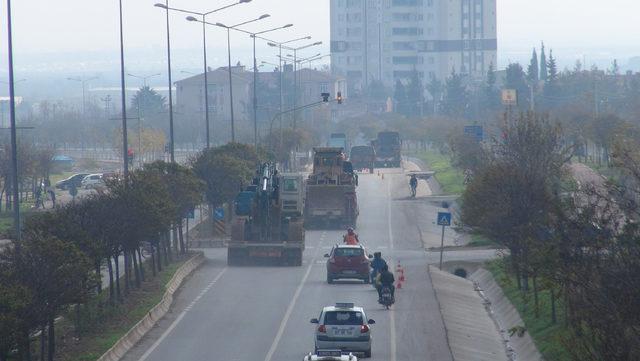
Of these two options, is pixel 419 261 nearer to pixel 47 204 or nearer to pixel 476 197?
pixel 476 197

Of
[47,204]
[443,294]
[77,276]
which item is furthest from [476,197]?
[47,204]

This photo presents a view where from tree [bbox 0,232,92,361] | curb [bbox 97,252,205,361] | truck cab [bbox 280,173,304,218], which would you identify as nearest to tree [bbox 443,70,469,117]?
truck cab [bbox 280,173,304,218]

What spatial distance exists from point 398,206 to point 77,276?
2058 inches

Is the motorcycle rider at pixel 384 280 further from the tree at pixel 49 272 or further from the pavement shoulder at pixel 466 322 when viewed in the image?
the tree at pixel 49 272

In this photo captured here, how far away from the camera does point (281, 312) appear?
1452 inches

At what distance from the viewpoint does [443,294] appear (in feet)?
134

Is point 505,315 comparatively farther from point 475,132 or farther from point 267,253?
point 475,132

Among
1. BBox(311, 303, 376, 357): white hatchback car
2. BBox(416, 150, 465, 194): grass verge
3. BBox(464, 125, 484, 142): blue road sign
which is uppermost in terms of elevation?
BBox(464, 125, 484, 142): blue road sign

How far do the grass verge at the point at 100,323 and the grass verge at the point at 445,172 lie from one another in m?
40.8

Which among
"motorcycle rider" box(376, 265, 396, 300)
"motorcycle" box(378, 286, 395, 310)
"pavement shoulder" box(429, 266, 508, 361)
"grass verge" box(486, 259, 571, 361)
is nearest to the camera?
"grass verge" box(486, 259, 571, 361)

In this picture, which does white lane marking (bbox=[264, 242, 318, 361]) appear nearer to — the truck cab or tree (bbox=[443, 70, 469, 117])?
the truck cab

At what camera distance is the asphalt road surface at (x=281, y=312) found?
99.7 feet

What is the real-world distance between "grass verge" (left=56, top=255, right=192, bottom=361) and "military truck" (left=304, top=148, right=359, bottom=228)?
902 inches

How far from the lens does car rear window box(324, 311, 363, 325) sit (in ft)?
93.9
